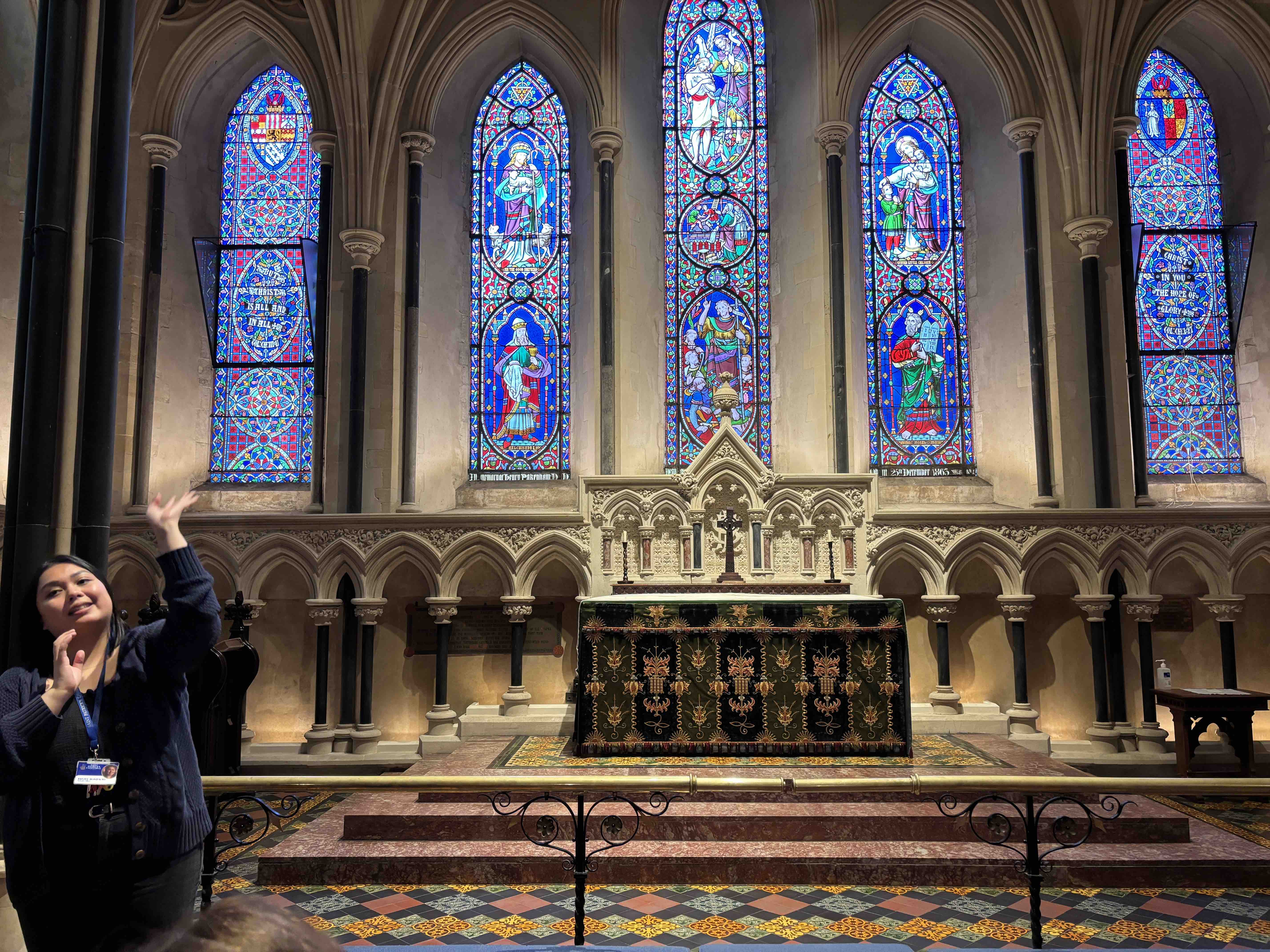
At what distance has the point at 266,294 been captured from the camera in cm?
963

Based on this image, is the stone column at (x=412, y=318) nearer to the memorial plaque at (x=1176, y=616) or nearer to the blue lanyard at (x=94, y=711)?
the blue lanyard at (x=94, y=711)

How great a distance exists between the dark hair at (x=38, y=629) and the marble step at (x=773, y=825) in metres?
3.43

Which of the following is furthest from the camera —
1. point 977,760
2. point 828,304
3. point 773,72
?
point 773,72

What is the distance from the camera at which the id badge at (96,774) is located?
1882 millimetres

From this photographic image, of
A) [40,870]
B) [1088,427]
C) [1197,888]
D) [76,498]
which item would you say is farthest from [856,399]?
[40,870]

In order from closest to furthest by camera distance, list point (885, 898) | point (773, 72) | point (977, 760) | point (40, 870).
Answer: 1. point (40, 870)
2. point (885, 898)
3. point (977, 760)
4. point (773, 72)

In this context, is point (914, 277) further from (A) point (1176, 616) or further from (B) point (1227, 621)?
(B) point (1227, 621)

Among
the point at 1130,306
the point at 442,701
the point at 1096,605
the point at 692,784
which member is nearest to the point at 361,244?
the point at 442,701

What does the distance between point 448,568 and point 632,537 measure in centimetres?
167

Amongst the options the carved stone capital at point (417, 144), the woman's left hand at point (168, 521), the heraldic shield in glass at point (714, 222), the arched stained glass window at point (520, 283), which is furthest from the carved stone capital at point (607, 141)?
the woman's left hand at point (168, 521)

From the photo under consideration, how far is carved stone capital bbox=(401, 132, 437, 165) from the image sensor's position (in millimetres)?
9172

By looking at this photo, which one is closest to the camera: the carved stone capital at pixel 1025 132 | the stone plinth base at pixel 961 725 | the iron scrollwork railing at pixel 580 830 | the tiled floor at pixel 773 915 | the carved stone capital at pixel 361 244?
the iron scrollwork railing at pixel 580 830

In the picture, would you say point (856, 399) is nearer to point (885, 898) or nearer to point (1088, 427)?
point (1088, 427)

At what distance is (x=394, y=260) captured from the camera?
9102 mm
